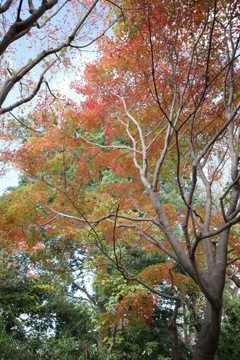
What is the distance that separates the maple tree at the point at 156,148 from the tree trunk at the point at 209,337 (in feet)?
0.04

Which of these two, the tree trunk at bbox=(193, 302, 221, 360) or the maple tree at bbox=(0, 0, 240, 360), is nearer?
the tree trunk at bbox=(193, 302, 221, 360)

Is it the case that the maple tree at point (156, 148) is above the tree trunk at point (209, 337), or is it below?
above

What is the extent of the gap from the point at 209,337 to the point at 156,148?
4.27m

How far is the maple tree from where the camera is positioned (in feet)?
13.2

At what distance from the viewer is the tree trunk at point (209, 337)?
3.81m

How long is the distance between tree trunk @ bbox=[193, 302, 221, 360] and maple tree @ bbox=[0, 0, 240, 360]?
0.01 m

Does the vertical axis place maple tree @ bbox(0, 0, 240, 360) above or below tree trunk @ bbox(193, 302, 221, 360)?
above

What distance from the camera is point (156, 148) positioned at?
7.22 m

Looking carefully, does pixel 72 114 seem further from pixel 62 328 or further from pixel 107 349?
pixel 62 328

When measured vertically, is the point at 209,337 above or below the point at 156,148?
below

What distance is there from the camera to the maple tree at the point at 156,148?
4012 mm

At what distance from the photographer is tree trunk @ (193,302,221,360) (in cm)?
381

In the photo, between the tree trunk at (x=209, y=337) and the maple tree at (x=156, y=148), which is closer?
the tree trunk at (x=209, y=337)

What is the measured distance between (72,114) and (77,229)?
10.0 ft
